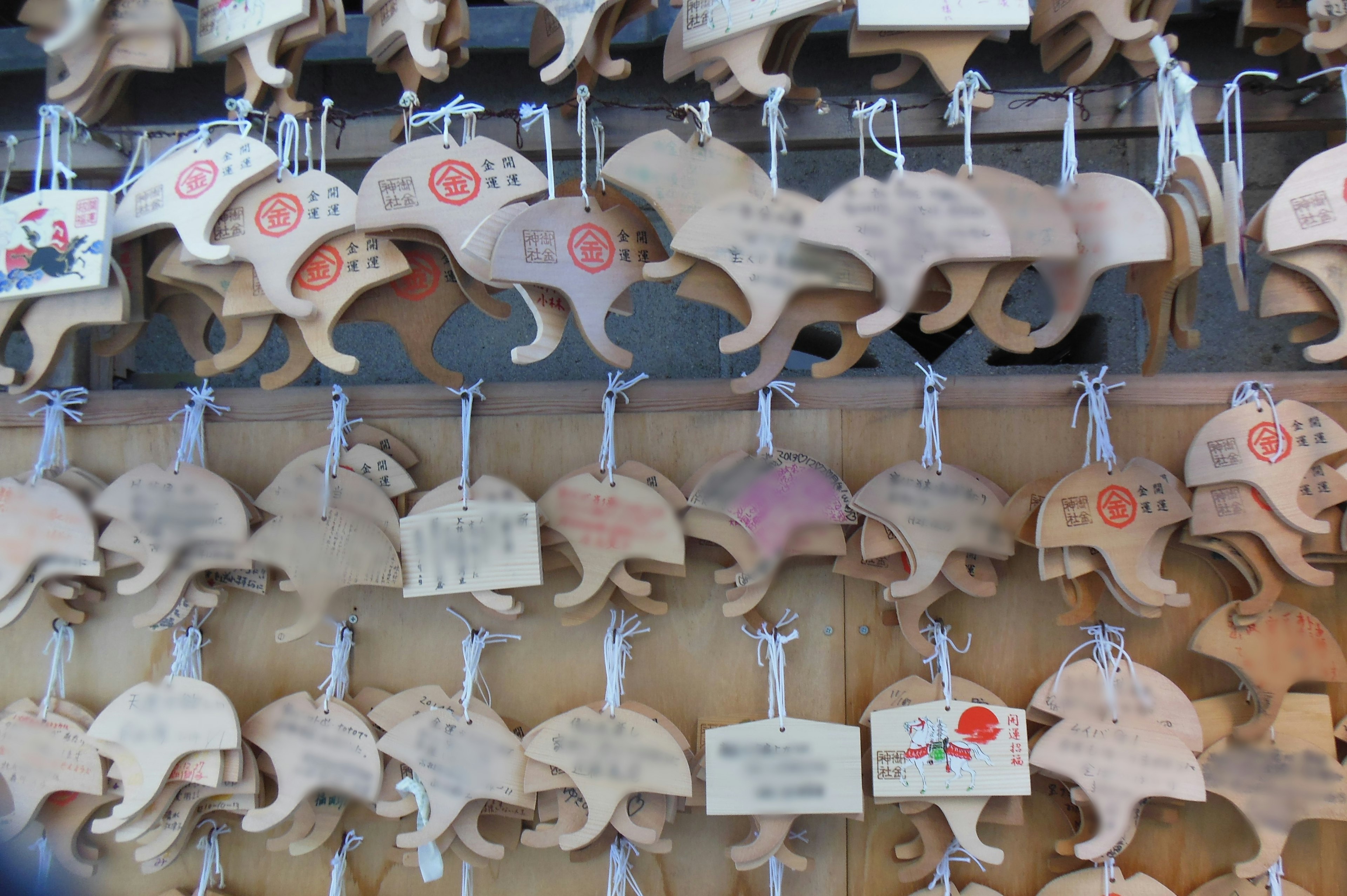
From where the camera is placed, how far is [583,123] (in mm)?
1248

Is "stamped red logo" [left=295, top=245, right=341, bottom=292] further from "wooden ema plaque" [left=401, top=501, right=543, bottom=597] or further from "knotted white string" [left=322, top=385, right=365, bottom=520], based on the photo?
"wooden ema plaque" [left=401, top=501, right=543, bottom=597]

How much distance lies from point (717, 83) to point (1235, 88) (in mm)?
718

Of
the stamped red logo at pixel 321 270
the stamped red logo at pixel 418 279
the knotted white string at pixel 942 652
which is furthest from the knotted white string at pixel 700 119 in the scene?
the knotted white string at pixel 942 652

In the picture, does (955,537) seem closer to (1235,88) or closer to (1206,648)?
(1206,648)

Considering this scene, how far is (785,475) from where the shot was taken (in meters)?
1.28

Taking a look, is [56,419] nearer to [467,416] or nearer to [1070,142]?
[467,416]

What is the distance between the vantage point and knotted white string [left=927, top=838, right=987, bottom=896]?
129 centimetres

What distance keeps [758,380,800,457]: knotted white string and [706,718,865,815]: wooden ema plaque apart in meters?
0.39

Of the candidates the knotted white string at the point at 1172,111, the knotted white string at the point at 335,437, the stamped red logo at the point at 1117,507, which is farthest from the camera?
the knotted white string at the point at 335,437

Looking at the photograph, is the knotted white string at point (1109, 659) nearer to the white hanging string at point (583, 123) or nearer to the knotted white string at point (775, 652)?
the knotted white string at point (775, 652)

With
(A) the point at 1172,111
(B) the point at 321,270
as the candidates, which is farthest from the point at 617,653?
(A) the point at 1172,111

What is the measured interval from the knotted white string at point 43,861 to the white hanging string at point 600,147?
1.34m

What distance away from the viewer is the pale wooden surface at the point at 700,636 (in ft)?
4.37

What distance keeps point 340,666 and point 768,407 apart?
0.78 metres
